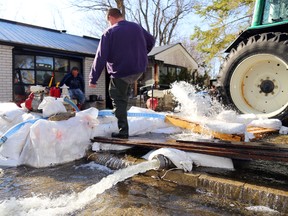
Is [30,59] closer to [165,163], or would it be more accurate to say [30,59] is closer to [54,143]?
[54,143]

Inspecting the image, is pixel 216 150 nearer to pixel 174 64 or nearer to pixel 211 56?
pixel 211 56

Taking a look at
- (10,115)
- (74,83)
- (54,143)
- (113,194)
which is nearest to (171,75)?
(74,83)

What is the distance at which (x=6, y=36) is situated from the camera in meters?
8.88

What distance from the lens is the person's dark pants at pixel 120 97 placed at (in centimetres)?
348

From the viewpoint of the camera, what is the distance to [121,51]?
3.36m

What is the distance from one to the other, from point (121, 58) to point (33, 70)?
7.52 meters

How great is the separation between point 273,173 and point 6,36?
29.7 feet

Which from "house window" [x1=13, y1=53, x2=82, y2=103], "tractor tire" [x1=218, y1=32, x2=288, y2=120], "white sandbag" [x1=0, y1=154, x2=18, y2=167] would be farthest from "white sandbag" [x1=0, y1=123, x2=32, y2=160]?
"house window" [x1=13, y1=53, x2=82, y2=103]

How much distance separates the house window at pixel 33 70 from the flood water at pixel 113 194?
632cm

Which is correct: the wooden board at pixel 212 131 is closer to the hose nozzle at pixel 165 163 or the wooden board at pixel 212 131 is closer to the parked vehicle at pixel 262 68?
the parked vehicle at pixel 262 68

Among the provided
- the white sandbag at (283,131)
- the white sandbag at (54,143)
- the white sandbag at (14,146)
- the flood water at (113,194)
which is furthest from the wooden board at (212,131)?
the white sandbag at (14,146)

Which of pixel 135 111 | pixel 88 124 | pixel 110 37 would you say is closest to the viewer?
pixel 110 37

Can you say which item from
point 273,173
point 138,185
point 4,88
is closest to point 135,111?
point 138,185

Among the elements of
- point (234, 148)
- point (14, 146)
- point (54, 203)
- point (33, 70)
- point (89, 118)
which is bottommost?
point (54, 203)
